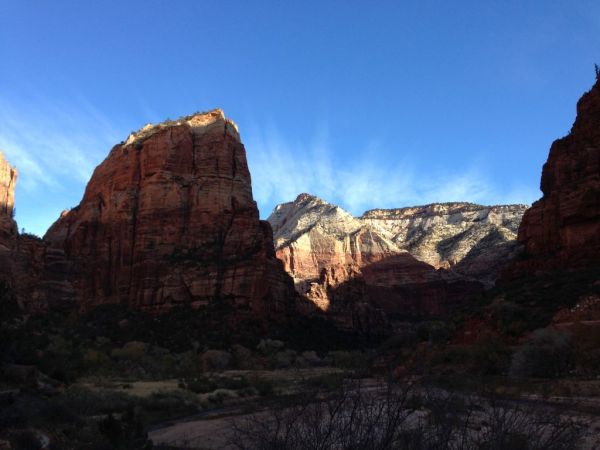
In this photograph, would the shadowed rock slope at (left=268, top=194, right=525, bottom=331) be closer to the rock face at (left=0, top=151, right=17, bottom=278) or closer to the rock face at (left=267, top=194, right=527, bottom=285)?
the rock face at (left=267, top=194, right=527, bottom=285)

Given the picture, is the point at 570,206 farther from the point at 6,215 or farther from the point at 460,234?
the point at 460,234

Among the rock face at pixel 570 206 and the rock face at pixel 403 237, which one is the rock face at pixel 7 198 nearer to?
the rock face at pixel 570 206

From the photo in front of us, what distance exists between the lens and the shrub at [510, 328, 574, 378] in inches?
981

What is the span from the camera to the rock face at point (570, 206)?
132ft

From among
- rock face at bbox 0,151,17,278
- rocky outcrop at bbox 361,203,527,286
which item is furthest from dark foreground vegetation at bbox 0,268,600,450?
rocky outcrop at bbox 361,203,527,286

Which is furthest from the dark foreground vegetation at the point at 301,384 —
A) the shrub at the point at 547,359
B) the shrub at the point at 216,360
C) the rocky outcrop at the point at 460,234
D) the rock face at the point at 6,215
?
the rocky outcrop at the point at 460,234

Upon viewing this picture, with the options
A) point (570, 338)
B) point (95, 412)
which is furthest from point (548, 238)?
point (95, 412)

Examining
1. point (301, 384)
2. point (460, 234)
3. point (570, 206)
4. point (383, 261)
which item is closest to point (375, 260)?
point (383, 261)

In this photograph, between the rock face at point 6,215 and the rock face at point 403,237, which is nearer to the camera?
the rock face at point 6,215

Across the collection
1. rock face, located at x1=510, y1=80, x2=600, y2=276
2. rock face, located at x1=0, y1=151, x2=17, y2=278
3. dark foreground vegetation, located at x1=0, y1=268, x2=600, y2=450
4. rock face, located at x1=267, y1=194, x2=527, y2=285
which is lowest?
dark foreground vegetation, located at x1=0, y1=268, x2=600, y2=450

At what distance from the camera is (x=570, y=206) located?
4216 cm

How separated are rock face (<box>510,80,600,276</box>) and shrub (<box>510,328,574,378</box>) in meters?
15.0

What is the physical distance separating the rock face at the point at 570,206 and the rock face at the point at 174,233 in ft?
108

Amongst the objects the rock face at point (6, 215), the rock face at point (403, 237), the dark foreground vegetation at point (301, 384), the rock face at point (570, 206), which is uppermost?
the rock face at point (403, 237)
